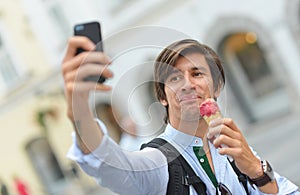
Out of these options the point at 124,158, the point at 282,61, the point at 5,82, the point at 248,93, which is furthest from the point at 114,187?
the point at 5,82

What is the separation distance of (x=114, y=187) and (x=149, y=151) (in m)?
0.12

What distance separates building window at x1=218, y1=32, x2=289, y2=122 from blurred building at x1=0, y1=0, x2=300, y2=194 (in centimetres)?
2

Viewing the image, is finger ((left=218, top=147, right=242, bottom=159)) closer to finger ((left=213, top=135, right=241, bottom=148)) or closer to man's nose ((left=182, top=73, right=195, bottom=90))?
finger ((left=213, top=135, right=241, bottom=148))

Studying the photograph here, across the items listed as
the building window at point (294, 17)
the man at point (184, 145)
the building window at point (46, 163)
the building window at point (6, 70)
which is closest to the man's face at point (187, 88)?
the man at point (184, 145)

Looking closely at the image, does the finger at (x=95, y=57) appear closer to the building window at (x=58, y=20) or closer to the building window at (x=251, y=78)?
the building window at (x=251, y=78)

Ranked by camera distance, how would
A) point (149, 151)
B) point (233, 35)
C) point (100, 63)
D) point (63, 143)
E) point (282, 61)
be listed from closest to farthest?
point (100, 63), point (149, 151), point (282, 61), point (233, 35), point (63, 143)

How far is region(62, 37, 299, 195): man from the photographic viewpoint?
113 centimetres

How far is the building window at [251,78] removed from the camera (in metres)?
11.3

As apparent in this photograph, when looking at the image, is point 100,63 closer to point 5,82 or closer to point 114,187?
point 114,187

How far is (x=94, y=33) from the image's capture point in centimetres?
111

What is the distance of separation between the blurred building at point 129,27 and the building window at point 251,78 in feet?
0.06

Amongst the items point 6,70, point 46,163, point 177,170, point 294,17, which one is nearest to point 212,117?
point 177,170

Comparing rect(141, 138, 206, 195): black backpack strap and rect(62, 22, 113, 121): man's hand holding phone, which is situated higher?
rect(62, 22, 113, 121): man's hand holding phone

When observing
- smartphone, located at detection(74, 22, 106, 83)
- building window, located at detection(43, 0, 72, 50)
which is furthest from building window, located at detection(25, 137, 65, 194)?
smartphone, located at detection(74, 22, 106, 83)
